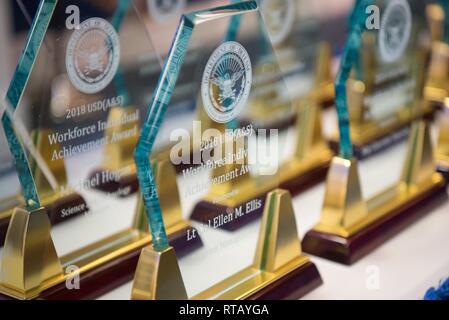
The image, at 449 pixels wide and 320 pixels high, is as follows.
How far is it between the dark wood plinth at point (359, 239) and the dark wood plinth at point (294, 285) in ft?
0.28

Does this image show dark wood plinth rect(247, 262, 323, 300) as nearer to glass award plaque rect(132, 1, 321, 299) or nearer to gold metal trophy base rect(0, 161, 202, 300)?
glass award plaque rect(132, 1, 321, 299)

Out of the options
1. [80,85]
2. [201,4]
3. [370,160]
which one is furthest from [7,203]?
[201,4]

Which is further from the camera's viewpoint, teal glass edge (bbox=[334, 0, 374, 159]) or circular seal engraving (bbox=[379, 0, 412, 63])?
circular seal engraving (bbox=[379, 0, 412, 63])

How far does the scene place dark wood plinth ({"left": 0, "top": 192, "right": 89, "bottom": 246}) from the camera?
1.20m

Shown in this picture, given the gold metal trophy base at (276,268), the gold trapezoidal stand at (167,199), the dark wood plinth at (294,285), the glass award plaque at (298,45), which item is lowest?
the dark wood plinth at (294,285)

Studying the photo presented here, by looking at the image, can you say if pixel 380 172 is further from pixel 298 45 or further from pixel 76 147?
pixel 76 147

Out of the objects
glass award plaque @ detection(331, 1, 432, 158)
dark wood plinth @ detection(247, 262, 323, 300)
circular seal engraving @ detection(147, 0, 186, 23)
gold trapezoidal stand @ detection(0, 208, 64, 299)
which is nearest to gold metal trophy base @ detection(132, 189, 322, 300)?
dark wood plinth @ detection(247, 262, 323, 300)

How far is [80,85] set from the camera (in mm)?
1195

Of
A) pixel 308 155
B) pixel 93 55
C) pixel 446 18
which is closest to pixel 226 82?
pixel 93 55

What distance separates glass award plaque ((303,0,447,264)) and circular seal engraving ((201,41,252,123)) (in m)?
0.23

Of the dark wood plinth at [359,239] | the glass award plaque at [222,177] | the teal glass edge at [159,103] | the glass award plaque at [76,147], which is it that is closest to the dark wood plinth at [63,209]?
the glass award plaque at [76,147]

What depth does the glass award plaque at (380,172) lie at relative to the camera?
1305 mm

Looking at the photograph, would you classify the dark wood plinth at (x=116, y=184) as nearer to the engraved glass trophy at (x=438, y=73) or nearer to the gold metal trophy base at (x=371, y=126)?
the gold metal trophy base at (x=371, y=126)

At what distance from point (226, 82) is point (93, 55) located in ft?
0.82
